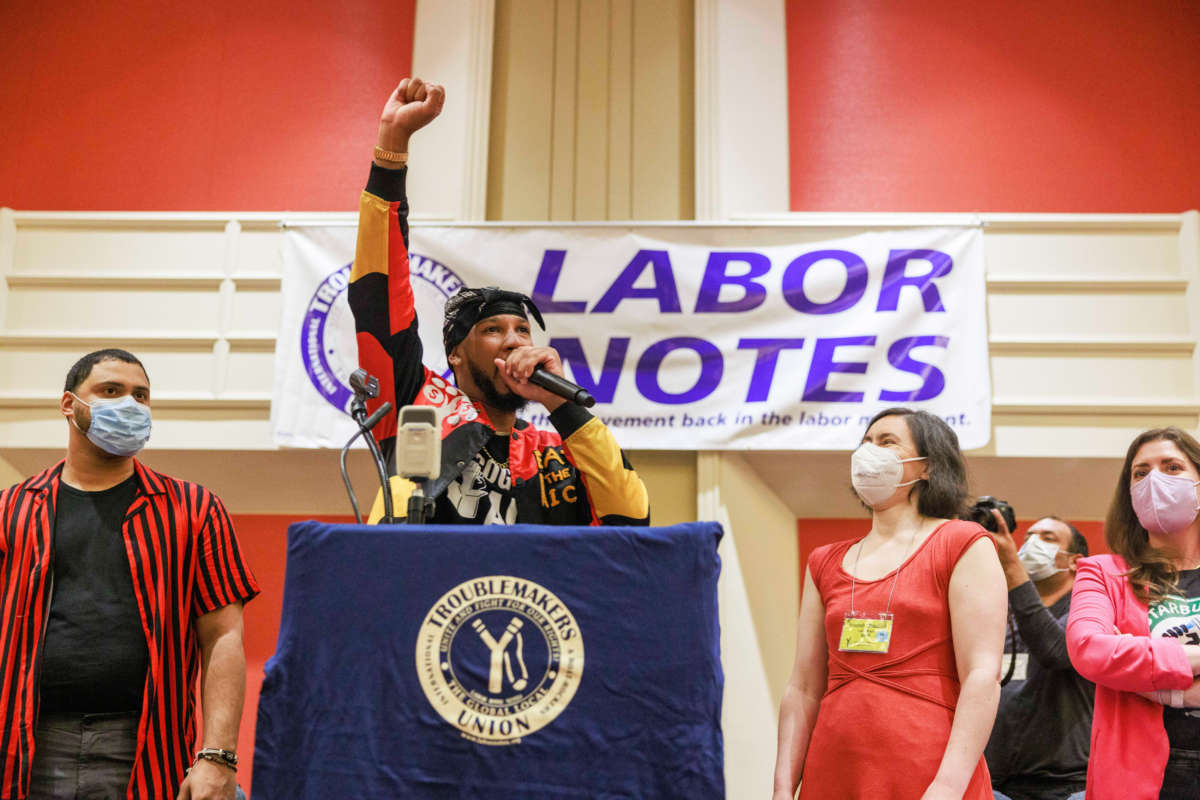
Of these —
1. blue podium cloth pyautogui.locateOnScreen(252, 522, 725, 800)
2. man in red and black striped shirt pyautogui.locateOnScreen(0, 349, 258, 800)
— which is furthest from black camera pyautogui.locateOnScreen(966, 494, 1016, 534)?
man in red and black striped shirt pyautogui.locateOnScreen(0, 349, 258, 800)

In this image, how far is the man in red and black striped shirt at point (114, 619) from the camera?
6.27 ft

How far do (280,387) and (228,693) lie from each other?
1.82m

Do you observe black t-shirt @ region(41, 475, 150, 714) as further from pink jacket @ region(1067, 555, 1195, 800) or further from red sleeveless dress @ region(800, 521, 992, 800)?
pink jacket @ region(1067, 555, 1195, 800)

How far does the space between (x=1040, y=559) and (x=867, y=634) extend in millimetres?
1398

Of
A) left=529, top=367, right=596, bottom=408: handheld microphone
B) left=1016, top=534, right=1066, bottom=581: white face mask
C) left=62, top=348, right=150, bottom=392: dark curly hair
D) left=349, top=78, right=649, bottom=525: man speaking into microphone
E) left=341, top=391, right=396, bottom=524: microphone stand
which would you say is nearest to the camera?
left=341, top=391, right=396, bottom=524: microphone stand

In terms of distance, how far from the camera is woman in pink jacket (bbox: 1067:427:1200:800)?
1866 mm

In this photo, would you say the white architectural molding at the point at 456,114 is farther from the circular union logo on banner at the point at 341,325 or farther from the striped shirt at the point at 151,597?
the striped shirt at the point at 151,597

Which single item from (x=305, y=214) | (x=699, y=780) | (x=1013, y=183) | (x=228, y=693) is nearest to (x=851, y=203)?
(x=1013, y=183)

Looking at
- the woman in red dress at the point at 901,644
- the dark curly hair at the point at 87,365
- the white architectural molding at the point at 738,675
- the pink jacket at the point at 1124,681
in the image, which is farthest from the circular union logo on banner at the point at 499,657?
the white architectural molding at the point at 738,675

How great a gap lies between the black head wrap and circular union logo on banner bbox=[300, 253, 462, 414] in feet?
5.71

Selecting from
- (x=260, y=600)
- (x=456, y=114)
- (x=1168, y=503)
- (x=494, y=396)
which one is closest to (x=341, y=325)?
(x=456, y=114)

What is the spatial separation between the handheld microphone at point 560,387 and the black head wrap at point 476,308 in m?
0.37

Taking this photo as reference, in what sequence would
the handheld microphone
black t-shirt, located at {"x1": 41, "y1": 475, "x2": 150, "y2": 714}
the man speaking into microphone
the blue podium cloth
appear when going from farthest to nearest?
1. black t-shirt, located at {"x1": 41, "y1": 475, "x2": 150, "y2": 714}
2. the man speaking into microphone
3. the handheld microphone
4. the blue podium cloth

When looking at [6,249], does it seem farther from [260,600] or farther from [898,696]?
[898,696]
